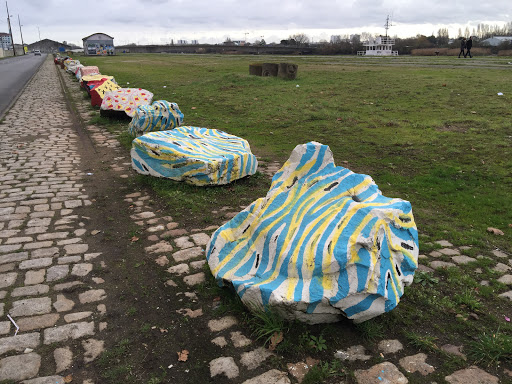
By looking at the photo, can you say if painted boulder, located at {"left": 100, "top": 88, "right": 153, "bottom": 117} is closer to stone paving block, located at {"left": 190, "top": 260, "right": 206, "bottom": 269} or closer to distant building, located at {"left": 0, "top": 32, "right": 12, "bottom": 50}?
stone paving block, located at {"left": 190, "top": 260, "right": 206, "bottom": 269}

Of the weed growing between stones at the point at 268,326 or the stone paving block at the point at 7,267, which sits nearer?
the weed growing between stones at the point at 268,326

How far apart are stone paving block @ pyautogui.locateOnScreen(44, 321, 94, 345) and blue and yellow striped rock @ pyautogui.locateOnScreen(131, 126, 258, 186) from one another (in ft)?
10.6

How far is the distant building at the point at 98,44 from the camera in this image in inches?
3172

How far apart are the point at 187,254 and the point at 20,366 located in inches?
75.6

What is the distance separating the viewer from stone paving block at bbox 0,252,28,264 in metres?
4.31

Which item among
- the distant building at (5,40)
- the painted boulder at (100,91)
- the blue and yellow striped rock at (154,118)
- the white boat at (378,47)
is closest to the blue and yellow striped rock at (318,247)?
the blue and yellow striped rock at (154,118)

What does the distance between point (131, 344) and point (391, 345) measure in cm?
199

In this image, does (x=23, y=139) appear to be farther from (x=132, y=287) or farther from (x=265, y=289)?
(x=265, y=289)

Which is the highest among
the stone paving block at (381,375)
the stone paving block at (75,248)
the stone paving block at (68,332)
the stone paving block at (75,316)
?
the stone paving block at (75,248)

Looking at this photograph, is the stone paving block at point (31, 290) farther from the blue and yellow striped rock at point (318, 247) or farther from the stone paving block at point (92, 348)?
the blue and yellow striped rock at point (318, 247)

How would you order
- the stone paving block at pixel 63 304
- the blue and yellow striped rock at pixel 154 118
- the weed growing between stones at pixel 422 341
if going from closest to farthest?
1. the weed growing between stones at pixel 422 341
2. the stone paving block at pixel 63 304
3. the blue and yellow striped rock at pixel 154 118

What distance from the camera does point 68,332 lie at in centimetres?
325

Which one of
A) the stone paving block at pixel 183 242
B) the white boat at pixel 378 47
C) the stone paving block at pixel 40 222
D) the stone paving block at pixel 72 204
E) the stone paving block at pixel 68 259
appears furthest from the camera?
the white boat at pixel 378 47

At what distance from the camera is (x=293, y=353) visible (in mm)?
3033
